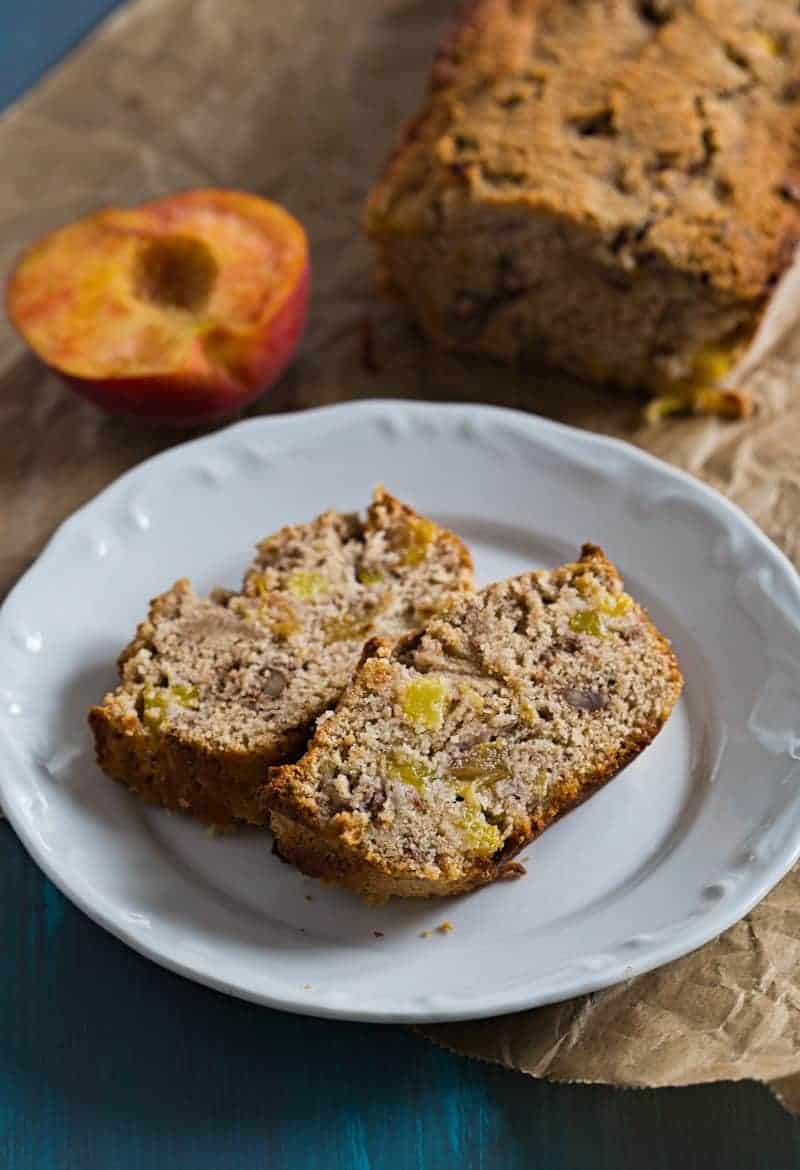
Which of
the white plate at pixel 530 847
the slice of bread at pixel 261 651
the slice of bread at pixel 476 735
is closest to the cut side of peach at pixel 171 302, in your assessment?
the white plate at pixel 530 847

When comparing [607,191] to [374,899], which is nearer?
[374,899]

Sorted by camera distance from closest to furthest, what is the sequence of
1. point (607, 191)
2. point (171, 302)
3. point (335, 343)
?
1. point (607, 191)
2. point (171, 302)
3. point (335, 343)

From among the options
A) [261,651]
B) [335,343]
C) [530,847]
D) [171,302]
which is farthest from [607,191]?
[530,847]

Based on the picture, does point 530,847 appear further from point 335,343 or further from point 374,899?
point 335,343

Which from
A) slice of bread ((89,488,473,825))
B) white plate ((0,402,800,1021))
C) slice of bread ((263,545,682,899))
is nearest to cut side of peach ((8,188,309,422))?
white plate ((0,402,800,1021))

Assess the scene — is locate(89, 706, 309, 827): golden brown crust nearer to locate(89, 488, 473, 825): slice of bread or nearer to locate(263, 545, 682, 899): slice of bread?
locate(89, 488, 473, 825): slice of bread

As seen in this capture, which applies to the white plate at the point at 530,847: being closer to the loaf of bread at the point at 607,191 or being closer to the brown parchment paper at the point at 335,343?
the brown parchment paper at the point at 335,343
